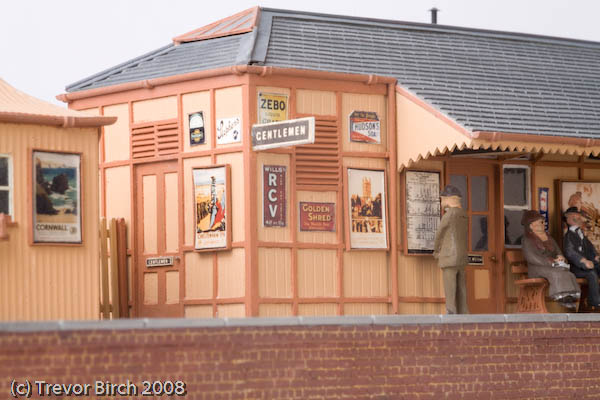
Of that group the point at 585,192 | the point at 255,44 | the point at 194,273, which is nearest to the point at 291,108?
the point at 255,44

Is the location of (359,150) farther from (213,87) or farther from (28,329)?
(28,329)

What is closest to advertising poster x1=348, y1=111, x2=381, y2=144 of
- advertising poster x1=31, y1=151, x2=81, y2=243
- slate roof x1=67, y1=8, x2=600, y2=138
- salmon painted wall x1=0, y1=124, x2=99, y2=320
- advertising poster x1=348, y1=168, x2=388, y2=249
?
advertising poster x1=348, y1=168, x2=388, y2=249

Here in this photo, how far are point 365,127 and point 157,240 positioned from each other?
3657mm

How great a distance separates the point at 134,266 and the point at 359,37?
5151 millimetres

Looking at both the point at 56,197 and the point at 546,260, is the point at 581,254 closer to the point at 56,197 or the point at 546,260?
the point at 546,260

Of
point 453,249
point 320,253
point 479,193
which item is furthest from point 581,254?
point 320,253

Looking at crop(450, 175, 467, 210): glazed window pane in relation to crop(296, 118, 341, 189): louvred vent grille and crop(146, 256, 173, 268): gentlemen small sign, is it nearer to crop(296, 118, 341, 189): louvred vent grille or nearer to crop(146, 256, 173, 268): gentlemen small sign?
crop(296, 118, 341, 189): louvred vent grille

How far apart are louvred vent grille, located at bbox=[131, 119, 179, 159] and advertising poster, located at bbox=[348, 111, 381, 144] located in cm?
270

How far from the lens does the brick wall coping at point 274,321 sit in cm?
1492

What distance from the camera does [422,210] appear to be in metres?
21.4

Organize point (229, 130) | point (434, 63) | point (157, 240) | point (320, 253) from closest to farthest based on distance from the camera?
point (229, 130), point (320, 253), point (157, 240), point (434, 63)

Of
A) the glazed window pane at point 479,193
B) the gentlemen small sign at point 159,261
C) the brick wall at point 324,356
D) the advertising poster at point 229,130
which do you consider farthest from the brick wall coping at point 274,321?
the gentlemen small sign at point 159,261

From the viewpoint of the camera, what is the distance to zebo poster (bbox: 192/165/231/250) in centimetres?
2019

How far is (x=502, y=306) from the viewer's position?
72.1 feet
